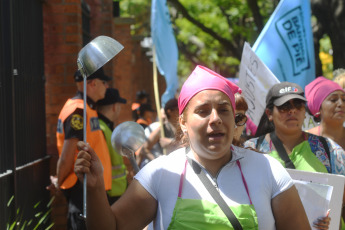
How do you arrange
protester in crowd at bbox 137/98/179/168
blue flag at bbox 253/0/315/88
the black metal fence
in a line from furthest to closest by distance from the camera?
protester in crowd at bbox 137/98/179/168 < blue flag at bbox 253/0/315/88 < the black metal fence

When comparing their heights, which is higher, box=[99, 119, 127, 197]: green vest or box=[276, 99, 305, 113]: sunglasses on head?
box=[276, 99, 305, 113]: sunglasses on head

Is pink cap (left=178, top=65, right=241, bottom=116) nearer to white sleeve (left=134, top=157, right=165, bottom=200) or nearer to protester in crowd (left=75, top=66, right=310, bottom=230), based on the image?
protester in crowd (left=75, top=66, right=310, bottom=230)

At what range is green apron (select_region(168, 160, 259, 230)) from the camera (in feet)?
8.52

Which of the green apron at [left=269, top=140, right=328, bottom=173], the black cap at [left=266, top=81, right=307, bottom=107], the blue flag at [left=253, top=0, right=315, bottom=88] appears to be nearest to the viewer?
the green apron at [left=269, top=140, right=328, bottom=173]

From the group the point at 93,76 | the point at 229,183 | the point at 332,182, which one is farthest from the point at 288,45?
the point at 229,183

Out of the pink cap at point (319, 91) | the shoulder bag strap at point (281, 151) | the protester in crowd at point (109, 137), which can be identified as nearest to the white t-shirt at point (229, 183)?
the shoulder bag strap at point (281, 151)

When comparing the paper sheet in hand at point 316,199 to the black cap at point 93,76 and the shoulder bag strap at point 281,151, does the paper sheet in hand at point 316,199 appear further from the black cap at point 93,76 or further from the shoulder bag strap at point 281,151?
the black cap at point 93,76

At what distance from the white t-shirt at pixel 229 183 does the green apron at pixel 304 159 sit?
1326 mm

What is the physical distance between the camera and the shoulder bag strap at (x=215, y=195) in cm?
258

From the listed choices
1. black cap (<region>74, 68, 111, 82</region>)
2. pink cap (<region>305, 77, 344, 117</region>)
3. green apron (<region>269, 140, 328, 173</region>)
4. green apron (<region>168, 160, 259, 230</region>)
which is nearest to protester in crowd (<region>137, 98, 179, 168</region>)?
black cap (<region>74, 68, 111, 82</region>)

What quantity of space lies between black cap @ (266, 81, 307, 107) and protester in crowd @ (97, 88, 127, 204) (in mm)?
1547

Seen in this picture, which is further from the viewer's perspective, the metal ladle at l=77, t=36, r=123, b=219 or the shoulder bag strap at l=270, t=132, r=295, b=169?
the shoulder bag strap at l=270, t=132, r=295, b=169

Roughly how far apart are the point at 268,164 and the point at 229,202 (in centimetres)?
31

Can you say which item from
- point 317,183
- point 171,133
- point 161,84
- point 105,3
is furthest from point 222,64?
point 317,183
